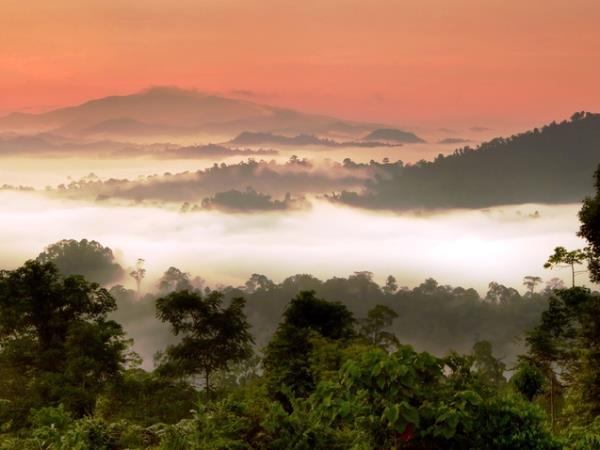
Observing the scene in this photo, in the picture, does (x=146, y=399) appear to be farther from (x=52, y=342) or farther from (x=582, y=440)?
(x=582, y=440)

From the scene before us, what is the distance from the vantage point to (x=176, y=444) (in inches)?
569

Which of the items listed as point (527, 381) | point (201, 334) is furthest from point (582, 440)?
point (201, 334)

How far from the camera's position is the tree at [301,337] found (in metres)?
26.7

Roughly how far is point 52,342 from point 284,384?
16186 millimetres

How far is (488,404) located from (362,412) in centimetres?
268

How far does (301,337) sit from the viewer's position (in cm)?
2766

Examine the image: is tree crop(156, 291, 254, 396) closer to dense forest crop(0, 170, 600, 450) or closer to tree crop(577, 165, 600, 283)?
dense forest crop(0, 170, 600, 450)

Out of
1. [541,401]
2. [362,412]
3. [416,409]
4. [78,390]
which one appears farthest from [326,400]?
[541,401]

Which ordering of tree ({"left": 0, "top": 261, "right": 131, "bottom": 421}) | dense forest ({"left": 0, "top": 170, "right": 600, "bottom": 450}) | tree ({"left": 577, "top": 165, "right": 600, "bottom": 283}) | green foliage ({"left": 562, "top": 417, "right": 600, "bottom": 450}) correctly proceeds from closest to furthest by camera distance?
dense forest ({"left": 0, "top": 170, "right": 600, "bottom": 450}) → green foliage ({"left": 562, "top": 417, "right": 600, "bottom": 450}) → tree ({"left": 577, "top": 165, "right": 600, "bottom": 283}) → tree ({"left": 0, "top": 261, "right": 131, "bottom": 421})

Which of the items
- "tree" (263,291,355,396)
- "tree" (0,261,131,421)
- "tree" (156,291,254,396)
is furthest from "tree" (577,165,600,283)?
"tree" (0,261,131,421)

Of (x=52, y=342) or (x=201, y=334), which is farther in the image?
(x=201, y=334)

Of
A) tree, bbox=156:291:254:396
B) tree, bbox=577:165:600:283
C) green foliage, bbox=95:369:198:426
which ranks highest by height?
tree, bbox=577:165:600:283

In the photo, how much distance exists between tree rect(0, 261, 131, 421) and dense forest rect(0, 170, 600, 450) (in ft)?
0.20

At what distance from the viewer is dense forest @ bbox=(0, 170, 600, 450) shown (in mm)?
13179
